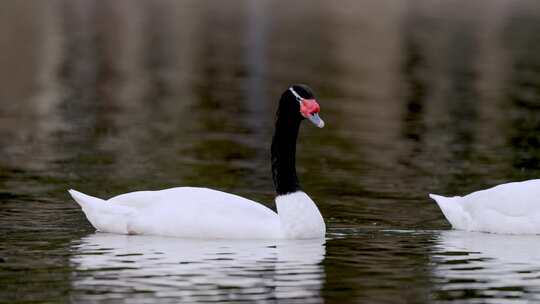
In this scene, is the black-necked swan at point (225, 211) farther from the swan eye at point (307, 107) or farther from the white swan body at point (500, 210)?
the white swan body at point (500, 210)

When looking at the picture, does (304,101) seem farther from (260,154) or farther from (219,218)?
(260,154)

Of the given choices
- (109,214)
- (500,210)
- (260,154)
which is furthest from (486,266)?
(260,154)

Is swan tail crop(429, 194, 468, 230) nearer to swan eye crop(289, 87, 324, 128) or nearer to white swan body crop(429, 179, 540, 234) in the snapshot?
white swan body crop(429, 179, 540, 234)

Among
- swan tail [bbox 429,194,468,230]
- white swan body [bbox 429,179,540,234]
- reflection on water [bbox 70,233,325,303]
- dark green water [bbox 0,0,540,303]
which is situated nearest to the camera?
reflection on water [bbox 70,233,325,303]

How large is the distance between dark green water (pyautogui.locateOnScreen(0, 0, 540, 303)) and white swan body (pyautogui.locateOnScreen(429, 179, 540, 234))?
181mm

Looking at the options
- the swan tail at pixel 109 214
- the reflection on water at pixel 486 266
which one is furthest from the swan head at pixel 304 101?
the swan tail at pixel 109 214

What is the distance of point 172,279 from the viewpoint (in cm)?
1403

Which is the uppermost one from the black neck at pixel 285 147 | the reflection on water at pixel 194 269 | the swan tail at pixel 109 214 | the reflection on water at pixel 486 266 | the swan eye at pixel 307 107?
the swan eye at pixel 307 107

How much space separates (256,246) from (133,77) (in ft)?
88.2

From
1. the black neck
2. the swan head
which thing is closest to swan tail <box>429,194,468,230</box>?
the black neck

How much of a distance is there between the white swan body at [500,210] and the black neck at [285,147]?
1977 mm

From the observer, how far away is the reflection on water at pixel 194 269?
527 inches

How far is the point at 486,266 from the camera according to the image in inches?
599

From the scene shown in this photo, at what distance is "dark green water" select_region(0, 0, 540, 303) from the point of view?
14.2 m
